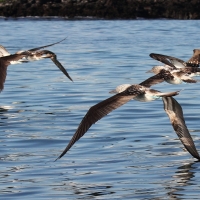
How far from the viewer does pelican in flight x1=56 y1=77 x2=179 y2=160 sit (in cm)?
1033

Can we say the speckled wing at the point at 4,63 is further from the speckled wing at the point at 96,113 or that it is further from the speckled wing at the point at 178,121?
the speckled wing at the point at 96,113

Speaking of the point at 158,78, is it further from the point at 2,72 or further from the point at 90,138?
the point at 2,72

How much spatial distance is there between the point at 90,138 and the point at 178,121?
2.83m

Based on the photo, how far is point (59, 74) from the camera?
25.4 metres

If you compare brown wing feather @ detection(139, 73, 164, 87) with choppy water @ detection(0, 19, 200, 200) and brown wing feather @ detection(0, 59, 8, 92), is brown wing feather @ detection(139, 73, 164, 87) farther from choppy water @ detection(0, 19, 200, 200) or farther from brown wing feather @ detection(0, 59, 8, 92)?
brown wing feather @ detection(0, 59, 8, 92)

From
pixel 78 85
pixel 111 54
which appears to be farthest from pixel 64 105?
pixel 111 54

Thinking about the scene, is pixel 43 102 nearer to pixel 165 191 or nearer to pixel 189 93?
pixel 189 93

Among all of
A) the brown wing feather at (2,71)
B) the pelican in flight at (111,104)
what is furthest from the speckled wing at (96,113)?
the brown wing feather at (2,71)

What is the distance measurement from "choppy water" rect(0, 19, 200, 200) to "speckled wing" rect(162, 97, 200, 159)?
1.09 ft

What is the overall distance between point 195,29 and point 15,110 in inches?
1163

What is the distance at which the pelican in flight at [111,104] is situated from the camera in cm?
1033

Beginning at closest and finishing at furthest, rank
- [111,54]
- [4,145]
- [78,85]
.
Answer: [4,145] → [78,85] → [111,54]

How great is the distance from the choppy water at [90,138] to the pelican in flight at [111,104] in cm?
97

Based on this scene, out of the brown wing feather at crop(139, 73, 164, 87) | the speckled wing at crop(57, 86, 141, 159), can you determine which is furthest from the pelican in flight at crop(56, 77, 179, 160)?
the brown wing feather at crop(139, 73, 164, 87)
